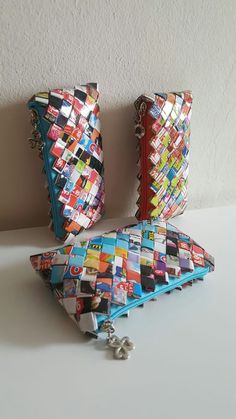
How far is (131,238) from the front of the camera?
566 millimetres

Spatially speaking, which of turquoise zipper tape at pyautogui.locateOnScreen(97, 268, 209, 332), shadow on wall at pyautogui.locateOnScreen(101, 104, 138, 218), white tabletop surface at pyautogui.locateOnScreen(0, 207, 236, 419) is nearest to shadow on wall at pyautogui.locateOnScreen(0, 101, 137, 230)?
shadow on wall at pyautogui.locateOnScreen(101, 104, 138, 218)

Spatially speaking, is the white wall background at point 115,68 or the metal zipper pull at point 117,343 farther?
the white wall background at point 115,68

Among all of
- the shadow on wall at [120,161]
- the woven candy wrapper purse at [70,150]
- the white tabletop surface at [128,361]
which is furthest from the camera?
the shadow on wall at [120,161]

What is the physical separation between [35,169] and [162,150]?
9.6 inches

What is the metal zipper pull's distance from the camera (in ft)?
1.42

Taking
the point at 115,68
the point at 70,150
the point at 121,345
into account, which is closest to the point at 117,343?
the point at 121,345

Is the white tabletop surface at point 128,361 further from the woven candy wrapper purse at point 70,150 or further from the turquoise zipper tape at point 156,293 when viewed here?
the woven candy wrapper purse at point 70,150

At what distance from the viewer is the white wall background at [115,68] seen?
58cm

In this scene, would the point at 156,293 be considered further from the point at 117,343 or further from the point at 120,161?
the point at 120,161

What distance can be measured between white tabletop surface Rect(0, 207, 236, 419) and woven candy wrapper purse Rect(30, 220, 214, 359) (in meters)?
0.02

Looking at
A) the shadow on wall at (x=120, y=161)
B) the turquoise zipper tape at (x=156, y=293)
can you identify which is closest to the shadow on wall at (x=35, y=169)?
the shadow on wall at (x=120, y=161)

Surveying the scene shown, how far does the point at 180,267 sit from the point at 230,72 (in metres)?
0.45

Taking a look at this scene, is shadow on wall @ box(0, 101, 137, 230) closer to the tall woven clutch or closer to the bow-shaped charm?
the tall woven clutch

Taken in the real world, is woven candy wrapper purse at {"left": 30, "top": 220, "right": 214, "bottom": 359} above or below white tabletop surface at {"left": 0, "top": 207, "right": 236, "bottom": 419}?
above
